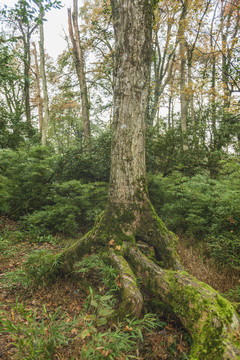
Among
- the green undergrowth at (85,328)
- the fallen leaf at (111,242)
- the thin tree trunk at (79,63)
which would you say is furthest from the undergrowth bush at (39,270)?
the thin tree trunk at (79,63)

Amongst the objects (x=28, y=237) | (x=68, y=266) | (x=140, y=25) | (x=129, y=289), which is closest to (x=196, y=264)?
(x=129, y=289)

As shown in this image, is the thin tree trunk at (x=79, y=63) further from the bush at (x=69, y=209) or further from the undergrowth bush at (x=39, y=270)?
the undergrowth bush at (x=39, y=270)

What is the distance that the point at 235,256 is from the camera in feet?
12.3

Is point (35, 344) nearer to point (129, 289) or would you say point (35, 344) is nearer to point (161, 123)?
point (129, 289)

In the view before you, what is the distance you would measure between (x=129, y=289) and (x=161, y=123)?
6.74 meters

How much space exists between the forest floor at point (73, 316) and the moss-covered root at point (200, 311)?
0.23m

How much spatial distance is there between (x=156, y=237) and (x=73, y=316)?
5.78ft

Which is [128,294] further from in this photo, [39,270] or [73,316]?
[39,270]

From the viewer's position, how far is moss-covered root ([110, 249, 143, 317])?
235 cm

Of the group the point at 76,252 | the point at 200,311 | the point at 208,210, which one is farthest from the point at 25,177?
the point at 200,311

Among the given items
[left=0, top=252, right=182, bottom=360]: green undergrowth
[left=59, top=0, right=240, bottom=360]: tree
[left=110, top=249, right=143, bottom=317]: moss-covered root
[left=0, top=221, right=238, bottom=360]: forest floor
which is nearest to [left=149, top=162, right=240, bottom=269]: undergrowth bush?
[left=0, top=221, right=238, bottom=360]: forest floor

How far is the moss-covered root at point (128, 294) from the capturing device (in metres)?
2.35

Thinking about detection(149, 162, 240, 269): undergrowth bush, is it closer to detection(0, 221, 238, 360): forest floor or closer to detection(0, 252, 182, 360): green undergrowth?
detection(0, 221, 238, 360): forest floor

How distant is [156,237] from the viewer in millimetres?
3469
